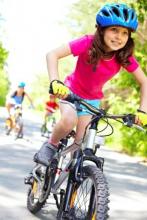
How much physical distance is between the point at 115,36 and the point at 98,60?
27 centimetres

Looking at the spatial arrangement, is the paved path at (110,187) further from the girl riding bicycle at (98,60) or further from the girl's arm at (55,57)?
the girl's arm at (55,57)

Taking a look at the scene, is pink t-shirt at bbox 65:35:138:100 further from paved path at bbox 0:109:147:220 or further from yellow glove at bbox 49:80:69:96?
paved path at bbox 0:109:147:220

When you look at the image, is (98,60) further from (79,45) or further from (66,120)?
(66,120)

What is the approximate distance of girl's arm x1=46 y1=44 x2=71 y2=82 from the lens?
4.58m

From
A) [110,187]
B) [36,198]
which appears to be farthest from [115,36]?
[110,187]

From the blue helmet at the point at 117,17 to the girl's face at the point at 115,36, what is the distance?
0.27 ft

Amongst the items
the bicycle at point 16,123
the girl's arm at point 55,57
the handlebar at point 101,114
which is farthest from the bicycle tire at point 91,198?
the bicycle at point 16,123

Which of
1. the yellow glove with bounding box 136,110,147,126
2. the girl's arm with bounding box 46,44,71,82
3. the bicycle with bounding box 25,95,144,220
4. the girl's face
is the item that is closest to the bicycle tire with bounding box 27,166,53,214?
the bicycle with bounding box 25,95,144,220

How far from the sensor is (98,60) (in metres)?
4.68

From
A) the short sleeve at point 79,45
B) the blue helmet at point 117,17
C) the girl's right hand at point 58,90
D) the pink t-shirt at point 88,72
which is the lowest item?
the girl's right hand at point 58,90

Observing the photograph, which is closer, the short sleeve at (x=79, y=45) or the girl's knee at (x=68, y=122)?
the short sleeve at (x=79, y=45)

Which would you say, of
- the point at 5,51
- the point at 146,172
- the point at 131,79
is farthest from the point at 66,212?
the point at 5,51

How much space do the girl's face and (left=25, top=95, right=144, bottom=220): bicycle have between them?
2.01ft

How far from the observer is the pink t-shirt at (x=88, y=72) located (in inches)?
185
